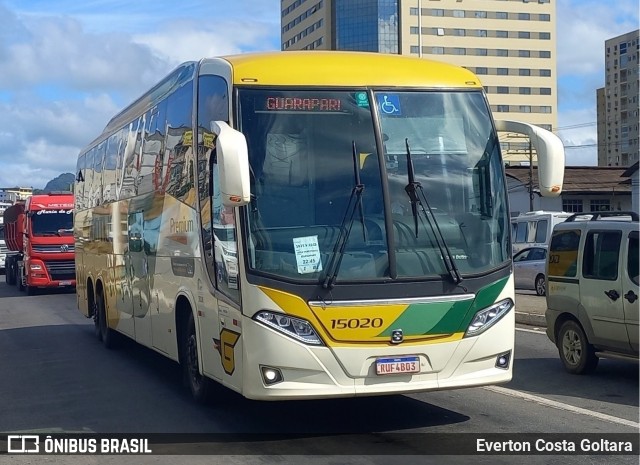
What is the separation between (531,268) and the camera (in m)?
27.0

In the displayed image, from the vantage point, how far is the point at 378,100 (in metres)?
8.67

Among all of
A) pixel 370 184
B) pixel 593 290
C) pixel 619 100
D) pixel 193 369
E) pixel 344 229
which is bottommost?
pixel 193 369

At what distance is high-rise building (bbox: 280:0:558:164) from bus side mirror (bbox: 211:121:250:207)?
124 metres

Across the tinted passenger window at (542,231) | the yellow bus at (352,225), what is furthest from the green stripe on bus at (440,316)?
the tinted passenger window at (542,231)

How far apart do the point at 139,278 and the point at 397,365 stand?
18.9ft

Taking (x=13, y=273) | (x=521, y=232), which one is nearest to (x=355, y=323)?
(x=521, y=232)

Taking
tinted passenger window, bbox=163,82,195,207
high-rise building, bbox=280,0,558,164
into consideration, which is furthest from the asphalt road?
high-rise building, bbox=280,0,558,164

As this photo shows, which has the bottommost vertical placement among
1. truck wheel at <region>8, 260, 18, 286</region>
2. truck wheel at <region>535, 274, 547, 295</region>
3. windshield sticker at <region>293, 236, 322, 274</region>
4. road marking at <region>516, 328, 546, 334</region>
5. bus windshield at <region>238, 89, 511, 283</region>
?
truck wheel at <region>8, 260, 18, 286</region>

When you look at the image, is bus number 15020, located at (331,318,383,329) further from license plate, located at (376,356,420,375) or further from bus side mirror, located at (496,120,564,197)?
bus side mirror, located at (496,120,564,197)

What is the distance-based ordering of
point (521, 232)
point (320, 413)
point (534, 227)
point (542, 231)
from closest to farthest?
point (320, 413), point (542, 231), point (534, 227), point (521, 232)

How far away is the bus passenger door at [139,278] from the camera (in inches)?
491

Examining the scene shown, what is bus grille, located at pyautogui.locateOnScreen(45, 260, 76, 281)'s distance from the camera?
3052 cm

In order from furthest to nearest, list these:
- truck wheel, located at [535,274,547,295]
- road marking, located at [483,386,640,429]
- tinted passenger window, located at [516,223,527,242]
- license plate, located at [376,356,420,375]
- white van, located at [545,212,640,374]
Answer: tinted passenger window, located at [516,223,527,242] → truck wheel, located at [535,274,547,295] → white van, located at [545,212,640,374] → road marking, located at [483,386,640,429] → license plate, located at [376,356,420,375]

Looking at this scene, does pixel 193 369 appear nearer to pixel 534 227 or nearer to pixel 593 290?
pixel 593 290
